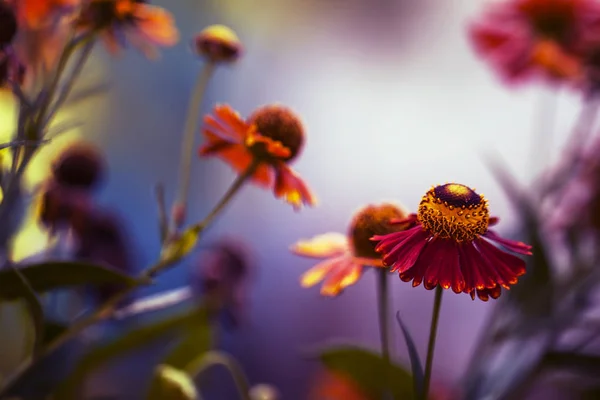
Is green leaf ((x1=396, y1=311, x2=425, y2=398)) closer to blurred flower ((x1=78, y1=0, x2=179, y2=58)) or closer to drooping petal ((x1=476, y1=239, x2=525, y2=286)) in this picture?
drooping petal ((x1=476, y1=239, x2=525, y2=286))

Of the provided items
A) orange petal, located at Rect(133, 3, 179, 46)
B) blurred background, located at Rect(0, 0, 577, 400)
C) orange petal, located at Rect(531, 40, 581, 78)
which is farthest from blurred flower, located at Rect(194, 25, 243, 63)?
blurred background, located at Rect(0, 0, 577, 400)

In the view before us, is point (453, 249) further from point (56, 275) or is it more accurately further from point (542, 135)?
point (542, 135)

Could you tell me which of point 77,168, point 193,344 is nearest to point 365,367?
point 193,344

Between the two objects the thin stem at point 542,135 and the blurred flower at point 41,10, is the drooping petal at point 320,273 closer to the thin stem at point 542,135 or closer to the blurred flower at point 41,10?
the blurred flower at point 41,10

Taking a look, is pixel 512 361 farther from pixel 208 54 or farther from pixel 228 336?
pixel 228 336

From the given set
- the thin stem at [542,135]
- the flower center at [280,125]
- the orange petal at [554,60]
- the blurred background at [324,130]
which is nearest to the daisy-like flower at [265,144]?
the flower center at [280,125]

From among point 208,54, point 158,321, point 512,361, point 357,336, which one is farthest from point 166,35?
point 357,336
